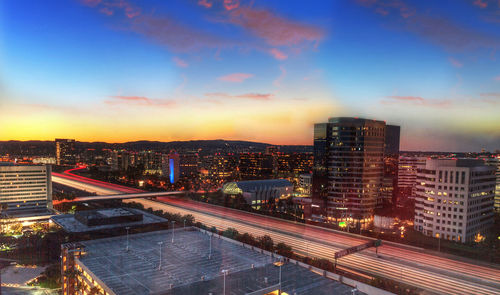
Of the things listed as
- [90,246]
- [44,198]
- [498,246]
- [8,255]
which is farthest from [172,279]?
[44,198]

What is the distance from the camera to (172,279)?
5289mm

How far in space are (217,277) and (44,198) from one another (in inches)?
468

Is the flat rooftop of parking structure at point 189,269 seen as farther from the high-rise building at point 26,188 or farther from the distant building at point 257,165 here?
the distant building at point 257,165

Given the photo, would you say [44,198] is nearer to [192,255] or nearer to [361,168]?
[192,255]

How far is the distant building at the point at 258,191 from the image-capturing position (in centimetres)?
1606

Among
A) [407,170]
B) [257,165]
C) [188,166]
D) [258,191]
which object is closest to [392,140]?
[407,170]

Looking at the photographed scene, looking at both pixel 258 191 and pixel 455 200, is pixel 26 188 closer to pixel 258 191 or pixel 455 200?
pixel 258 191

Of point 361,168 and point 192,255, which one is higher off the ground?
point 361,168

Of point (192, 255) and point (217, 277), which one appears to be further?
point (192, 255)

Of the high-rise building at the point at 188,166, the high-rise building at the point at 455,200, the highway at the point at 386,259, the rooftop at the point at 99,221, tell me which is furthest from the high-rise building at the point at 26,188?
the high-rise building at the point at 455,200

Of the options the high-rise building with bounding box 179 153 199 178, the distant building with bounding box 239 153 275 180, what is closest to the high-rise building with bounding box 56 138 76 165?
the high-rise building with bounding box 179 153 199 178

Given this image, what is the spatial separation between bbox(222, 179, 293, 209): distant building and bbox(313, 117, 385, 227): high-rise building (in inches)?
112

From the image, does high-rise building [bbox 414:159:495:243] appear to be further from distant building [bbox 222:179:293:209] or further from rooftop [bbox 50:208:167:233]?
rooftop [bbox 50:208:167:233]

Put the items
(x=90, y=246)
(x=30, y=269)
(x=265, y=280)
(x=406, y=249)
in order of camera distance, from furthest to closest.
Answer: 1. (x=406, y=249)
2. (x=30, y=269)
3. (x=90, y=246)
4. (x=265, y=280)
